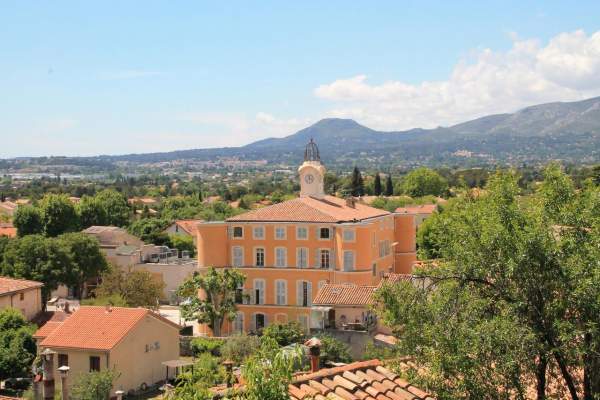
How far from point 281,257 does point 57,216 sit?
41.5 meters

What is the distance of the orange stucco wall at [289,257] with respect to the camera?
46.0m

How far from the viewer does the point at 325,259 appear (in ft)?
153

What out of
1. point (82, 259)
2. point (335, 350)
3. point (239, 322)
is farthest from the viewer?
point (82, 259)

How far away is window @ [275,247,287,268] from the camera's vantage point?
155ft

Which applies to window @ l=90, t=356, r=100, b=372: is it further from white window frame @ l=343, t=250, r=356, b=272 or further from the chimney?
the chimney

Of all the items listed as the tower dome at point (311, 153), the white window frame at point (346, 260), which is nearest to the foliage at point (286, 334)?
the white window frame at point (346, 260)

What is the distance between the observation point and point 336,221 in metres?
46.3

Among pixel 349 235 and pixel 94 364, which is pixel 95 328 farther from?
pixel 349 235

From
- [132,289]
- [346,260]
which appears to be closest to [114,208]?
[132,289]

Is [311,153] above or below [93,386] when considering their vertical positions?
above

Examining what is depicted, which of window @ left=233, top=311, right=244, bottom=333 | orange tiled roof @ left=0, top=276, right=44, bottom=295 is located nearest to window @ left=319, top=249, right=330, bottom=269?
window @ left=233, top=311, right=244, bottom=333

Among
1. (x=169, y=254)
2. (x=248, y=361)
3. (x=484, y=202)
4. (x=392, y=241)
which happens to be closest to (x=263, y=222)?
(x=392, y=241)

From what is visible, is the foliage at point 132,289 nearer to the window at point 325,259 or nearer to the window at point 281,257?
the window at point 281,257

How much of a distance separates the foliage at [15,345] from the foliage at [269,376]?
1091 inches
